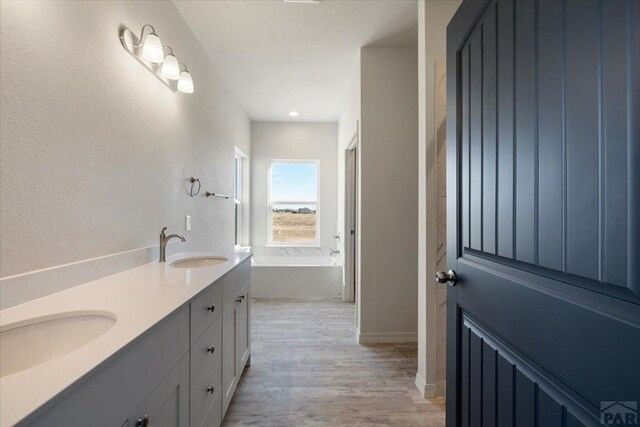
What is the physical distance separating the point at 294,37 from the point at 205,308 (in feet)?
7.38

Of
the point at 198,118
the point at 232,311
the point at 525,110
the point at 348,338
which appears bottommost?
the point at 348,338

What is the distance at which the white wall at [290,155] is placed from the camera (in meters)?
4.88

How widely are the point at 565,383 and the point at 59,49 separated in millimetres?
1821

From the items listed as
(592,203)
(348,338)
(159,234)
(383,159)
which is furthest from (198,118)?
(592,203)

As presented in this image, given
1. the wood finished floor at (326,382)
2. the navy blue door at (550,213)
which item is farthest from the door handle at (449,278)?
the wood finished floor at (326,382)

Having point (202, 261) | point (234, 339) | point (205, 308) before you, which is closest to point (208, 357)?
point (205, 308)

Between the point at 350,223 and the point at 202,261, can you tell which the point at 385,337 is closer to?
the point at 350,223

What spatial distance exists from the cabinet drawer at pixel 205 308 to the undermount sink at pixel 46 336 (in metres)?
0.29

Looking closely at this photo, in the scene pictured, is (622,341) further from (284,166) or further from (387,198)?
(284,166)

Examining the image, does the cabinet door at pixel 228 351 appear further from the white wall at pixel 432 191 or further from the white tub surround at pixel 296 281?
the white tub surround at pixel 296 281

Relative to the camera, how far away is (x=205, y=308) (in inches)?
48.4

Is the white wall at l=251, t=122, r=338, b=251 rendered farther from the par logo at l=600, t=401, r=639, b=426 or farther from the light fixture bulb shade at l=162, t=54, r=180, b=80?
the par logo at l=600, t=401, r=639, b=426

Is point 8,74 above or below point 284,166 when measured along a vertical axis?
below

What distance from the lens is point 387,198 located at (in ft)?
8.84
